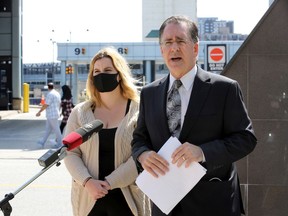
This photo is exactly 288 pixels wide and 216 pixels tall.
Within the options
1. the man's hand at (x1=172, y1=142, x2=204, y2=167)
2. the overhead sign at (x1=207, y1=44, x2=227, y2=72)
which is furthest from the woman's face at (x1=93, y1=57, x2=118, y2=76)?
the overhead sign at (x1=207, y1=44, x2=227, y2=72)

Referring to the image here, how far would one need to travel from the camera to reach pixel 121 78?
4090 millimetres

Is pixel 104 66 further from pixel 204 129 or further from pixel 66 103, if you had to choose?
pixel 66 103

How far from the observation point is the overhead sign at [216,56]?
1545cm

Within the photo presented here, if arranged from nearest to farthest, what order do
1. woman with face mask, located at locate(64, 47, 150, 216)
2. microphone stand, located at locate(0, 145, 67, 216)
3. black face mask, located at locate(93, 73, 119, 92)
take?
1. microphone stand, located at locate(0, 145, 67, 216)
2. woman with face mask, located at locate(64, 47, 150, 216)
3. black face mask, located at locate(93, 73, 119, 92)

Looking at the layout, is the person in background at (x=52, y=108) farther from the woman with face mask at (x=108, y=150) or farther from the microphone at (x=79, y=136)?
the microphone at (x=79, y=136)

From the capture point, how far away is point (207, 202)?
287 centimetres

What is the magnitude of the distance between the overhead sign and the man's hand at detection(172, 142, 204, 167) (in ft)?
42.1

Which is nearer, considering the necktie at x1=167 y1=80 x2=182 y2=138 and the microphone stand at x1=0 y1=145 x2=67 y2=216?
the microphone stand at x1=0 y1=145 x2=67 y2=216

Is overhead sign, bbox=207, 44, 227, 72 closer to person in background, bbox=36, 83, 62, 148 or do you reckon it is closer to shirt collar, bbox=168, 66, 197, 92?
person in background, bbox=36, 83, 62, 148

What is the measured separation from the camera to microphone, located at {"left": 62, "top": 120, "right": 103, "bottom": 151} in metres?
2.96

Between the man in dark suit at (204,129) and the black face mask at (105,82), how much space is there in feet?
3.40

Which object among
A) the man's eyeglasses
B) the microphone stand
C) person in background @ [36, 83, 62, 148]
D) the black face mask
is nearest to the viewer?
the microphone stand

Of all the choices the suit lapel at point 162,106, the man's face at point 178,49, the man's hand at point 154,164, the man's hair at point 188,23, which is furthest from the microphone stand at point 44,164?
the man's hair at point 188,23

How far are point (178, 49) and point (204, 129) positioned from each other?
47 centimetres
